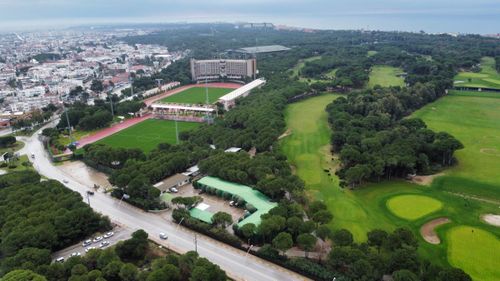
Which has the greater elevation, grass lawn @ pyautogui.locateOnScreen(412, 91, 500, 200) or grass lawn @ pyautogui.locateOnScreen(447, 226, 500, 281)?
grass lawn @ pyautogui.locateOnScreen(412, 91, 500, 200)

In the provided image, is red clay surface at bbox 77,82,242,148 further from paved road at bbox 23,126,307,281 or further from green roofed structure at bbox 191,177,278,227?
green roofed structure at bbox 191,177,278,227

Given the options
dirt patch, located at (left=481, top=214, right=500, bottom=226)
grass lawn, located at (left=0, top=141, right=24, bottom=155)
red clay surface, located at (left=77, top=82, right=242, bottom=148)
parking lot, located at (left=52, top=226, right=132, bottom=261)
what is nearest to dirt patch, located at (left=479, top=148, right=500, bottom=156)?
dirt patch, located at (left=481, top=214, right=500, bottom=226)

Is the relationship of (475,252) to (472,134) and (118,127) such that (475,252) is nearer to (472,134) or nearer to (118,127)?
(472,134)

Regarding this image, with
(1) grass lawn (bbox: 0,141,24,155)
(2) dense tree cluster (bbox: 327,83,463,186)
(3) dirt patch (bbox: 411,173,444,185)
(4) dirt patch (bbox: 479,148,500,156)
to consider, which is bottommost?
(1) grass lawn (bbox: 0,141,24,155)

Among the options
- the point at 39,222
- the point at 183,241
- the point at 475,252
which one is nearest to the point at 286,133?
the point at 183,241

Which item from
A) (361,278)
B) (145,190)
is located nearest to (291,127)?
(145,190)

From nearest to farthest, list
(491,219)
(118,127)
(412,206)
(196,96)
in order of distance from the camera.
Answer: (491,219) → (412,206) → (118,127) → (196,96)

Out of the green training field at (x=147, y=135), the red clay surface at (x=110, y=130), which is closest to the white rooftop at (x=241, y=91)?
the green training field at (x=147, y=135)
